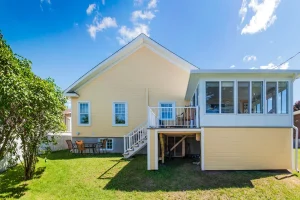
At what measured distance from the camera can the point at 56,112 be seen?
6.71m

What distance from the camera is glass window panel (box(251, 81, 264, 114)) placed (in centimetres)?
735

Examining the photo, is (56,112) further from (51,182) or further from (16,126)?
(51,182)

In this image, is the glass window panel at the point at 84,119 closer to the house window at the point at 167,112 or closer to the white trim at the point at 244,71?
the house window at the point at 167,112

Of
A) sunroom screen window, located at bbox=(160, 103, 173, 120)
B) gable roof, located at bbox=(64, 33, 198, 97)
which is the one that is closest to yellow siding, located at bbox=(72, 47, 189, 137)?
gable roof, located at bbox=(64, 33, 198, 97)

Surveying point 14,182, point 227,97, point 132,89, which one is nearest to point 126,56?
point 132,89

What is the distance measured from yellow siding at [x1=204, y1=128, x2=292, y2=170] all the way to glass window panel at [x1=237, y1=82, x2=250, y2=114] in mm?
843

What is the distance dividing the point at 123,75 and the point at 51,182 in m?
7.95

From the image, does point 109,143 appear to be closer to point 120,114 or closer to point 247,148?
point 120,114

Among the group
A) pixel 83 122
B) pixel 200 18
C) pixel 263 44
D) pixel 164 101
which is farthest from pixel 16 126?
pixel 263 44

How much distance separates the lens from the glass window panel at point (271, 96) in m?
7.33

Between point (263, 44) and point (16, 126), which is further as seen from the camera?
point (263, 44)

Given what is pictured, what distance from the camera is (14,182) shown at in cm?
624

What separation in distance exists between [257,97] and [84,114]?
35.0 ft

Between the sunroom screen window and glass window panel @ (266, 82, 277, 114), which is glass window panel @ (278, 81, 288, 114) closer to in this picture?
glass window panel @ (266, 82, 277, 114)
